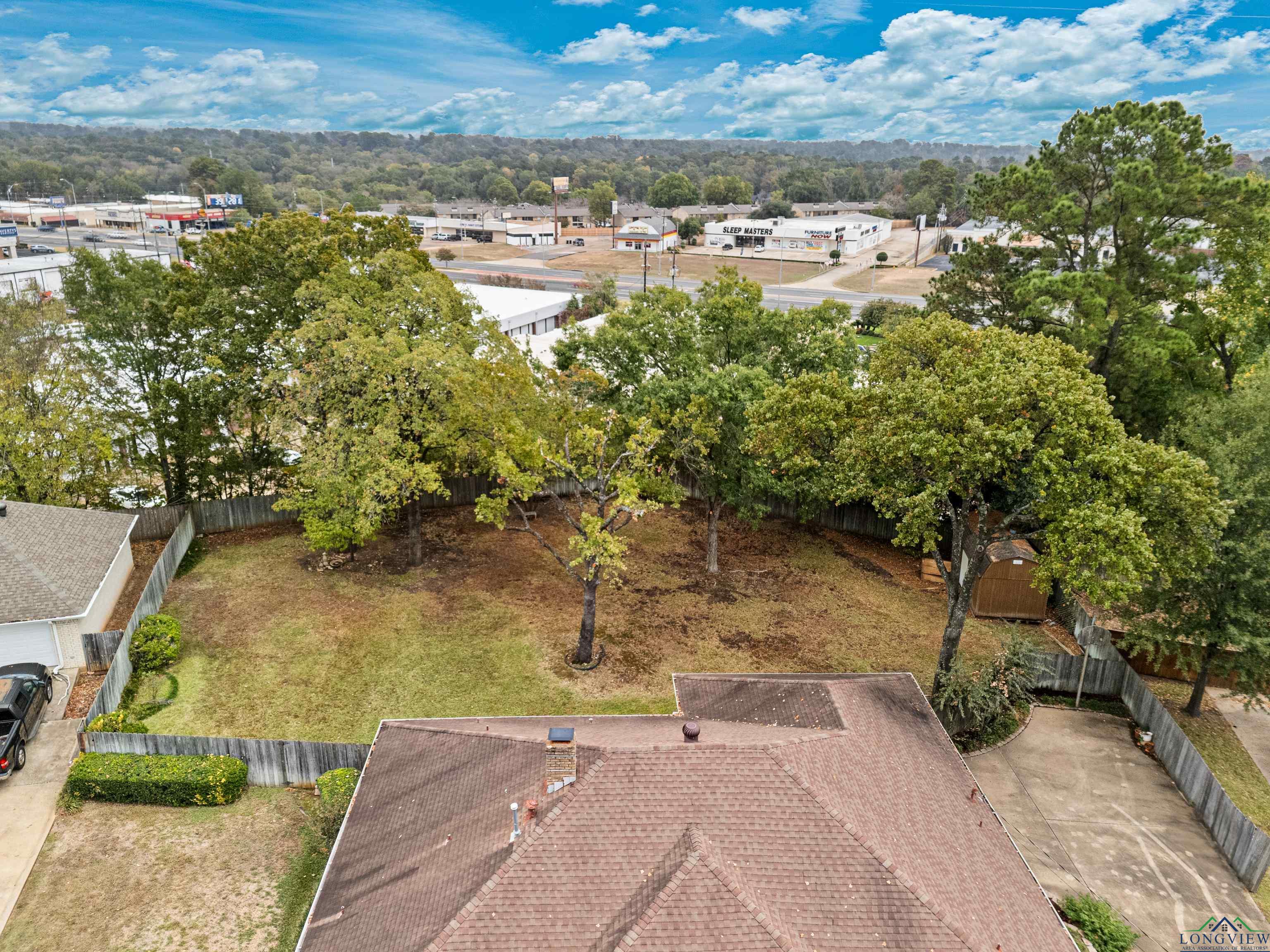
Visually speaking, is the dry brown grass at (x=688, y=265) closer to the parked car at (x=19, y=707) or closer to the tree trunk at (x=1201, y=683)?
the tree trunk at (x=1201, y=683)

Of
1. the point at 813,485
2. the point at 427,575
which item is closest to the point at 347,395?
the point at 427,575

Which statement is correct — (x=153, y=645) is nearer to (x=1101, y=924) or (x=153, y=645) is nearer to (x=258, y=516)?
(x=258, y=516)

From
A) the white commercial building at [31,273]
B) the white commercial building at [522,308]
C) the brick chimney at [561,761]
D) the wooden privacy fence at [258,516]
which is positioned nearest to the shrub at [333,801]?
the brick chimney at [561,761]

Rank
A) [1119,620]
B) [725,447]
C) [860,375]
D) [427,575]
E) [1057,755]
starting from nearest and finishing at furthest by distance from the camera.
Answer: [1057,755]
[1119,620]
[725,447]
[427,575]
[860,375]

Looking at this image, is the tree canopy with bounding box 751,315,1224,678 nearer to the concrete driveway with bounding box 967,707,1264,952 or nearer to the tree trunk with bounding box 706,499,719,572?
the concrete driveway with bounding box 967,707,1264,952

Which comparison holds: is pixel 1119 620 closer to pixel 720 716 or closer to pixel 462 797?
pixel 720 716
